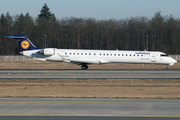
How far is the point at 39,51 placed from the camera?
4031 centimetres

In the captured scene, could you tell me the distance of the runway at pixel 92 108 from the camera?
35.7ft

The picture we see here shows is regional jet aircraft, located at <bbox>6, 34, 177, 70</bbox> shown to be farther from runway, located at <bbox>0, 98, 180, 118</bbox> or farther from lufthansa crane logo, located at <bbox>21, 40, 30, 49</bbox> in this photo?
runway, located at <bbox>0, 98, 180, 118</bbox>

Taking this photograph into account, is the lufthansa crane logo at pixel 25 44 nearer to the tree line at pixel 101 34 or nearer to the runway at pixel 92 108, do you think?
the runway at pixel 92 108

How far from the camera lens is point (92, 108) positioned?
12148mm

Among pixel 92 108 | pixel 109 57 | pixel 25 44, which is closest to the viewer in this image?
pixel 92 108

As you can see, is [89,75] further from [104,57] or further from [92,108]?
[92,108]

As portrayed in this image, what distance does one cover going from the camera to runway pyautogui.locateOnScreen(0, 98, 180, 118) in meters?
10.9

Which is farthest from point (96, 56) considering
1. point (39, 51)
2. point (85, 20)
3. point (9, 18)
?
point (9, 18)

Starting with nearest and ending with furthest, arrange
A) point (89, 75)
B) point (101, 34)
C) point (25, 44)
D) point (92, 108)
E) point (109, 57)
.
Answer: point (92, 108)
point (89, 75)
point (109, 57)
point (25, 44)
point (101, 34)

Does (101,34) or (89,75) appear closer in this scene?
(89,75)

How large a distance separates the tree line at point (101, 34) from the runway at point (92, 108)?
3210 inches

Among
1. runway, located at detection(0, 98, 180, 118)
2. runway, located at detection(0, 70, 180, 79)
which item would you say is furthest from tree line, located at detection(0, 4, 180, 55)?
runway, located at detection(0, 98, 180, 118)

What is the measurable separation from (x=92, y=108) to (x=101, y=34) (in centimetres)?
8957

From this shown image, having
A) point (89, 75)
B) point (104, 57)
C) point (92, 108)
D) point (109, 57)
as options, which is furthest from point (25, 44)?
point (92, 108)
